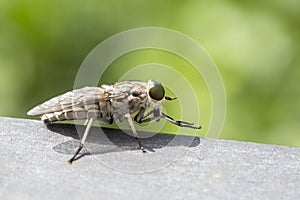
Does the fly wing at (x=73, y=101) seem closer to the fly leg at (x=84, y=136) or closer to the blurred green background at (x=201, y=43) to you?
the fly leg at (x=84, y=136)

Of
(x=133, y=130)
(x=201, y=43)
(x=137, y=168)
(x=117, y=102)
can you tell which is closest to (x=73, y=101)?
(x=117, y=102)

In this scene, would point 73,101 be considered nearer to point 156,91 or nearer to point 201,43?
point 156,91

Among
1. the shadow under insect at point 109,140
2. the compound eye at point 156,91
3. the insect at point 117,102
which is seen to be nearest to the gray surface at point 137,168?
the shadow under insect at point 109,140

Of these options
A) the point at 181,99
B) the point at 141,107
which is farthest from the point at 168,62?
the point at 141,107

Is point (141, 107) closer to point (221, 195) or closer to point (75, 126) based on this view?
point (75, 126)

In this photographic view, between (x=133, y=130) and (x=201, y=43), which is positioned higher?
(x=201, y=43)
